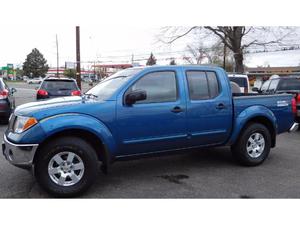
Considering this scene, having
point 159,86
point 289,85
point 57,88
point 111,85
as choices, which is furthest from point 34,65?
point 159,86

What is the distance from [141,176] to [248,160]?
2.00 metres

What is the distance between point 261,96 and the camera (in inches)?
225

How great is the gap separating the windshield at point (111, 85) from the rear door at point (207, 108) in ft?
3.20

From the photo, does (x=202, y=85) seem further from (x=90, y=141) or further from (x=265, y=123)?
(x=90, y=141)

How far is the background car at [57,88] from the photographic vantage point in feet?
34.9

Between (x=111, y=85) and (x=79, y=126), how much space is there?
106 cm

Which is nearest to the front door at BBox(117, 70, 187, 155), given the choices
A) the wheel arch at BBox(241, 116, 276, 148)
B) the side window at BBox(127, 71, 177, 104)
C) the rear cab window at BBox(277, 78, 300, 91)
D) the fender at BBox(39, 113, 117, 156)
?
the side window at BBox(127, 71, 177, 104)

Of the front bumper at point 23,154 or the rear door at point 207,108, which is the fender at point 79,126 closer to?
the front bumper at point 23,154

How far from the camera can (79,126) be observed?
4059mm

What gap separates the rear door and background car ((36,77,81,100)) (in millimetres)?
6482

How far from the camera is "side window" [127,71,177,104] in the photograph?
4.64m

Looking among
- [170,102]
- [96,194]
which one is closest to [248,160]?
[170,102]

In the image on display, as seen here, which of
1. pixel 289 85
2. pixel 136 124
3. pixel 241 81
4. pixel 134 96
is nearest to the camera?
pixel 134 96

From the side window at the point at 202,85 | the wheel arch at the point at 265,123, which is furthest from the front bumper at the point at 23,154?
the wheel arch at the point at 265,123
